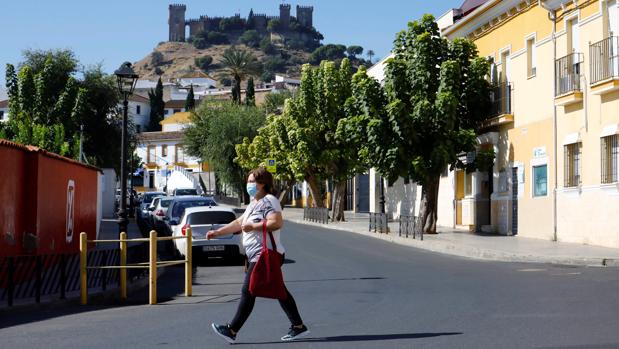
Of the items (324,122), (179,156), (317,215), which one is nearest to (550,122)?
(324,122)

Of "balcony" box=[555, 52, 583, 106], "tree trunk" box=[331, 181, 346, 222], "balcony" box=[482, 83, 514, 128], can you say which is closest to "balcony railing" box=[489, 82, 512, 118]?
"balcony" box=[482, 83, 514, 128]

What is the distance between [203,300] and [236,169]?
59701 mm

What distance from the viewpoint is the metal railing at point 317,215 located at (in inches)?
1817

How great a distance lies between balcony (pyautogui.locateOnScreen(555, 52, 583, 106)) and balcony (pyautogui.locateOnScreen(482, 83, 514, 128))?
429cm

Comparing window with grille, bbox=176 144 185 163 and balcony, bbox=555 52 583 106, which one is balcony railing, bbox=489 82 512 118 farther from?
window with grille, bbox=176 144 185 163

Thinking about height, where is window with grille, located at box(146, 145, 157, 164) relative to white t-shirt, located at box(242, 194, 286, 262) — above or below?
above

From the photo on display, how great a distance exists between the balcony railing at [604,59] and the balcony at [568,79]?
41.0 inches

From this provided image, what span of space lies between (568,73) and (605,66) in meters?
2.32

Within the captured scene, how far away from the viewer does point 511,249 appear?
2409 cm

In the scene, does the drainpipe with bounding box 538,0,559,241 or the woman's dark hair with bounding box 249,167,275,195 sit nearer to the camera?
the woman's dark hair with bounding box 249,167,275,195

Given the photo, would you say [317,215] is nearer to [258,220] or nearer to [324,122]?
Result: [324,122]

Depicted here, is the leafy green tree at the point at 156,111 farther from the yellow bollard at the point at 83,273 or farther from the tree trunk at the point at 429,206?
the yellow bollard at the point at 83,273

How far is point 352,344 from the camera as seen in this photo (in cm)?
946

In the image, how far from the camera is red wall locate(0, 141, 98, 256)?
17031mm
